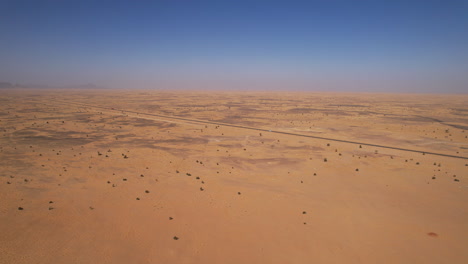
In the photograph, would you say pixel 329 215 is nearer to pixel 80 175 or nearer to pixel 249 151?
pixel 249 151

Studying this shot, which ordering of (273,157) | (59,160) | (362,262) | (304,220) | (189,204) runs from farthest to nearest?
(273,157), (59,160), (189,204), (304,220), (362,262)

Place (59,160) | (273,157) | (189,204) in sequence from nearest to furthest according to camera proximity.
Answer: (189,204)
(59,160)
(273,157)

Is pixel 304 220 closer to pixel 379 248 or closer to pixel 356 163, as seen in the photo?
pixel 379 248

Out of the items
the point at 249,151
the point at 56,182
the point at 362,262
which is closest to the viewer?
the point at 362,262

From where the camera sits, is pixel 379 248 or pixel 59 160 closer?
pixel 379 248

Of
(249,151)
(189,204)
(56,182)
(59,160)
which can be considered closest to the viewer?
(189,204)

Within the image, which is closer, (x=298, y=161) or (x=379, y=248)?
(x=379, y=248)

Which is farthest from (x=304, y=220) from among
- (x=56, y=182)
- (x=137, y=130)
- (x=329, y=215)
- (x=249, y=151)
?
(x=137, y=130)

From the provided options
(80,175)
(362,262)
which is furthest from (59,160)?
(362,262)
